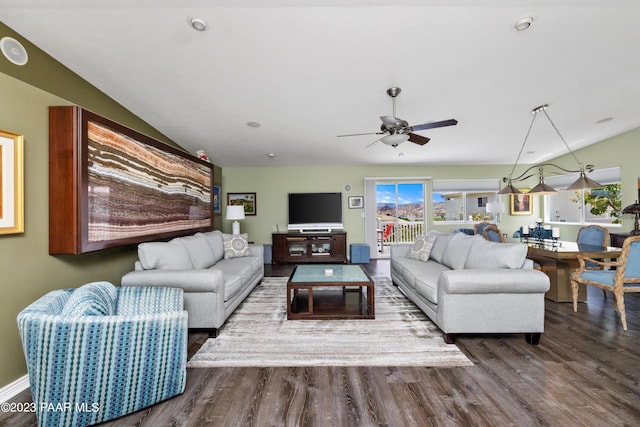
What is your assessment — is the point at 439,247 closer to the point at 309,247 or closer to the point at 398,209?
the point at 309,247

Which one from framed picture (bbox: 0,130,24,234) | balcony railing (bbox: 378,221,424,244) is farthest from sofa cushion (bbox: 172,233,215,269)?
balcony railing (bbox: 378,221,424,244)

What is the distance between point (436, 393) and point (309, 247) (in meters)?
4.62

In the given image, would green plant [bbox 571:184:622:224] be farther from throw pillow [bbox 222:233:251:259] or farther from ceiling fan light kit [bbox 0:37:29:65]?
ceiling fan light kit [bbox 0:37:29:65]

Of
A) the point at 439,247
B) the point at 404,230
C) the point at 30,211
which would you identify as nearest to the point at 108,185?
the point at 30,211

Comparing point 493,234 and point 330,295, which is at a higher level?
point 493,234

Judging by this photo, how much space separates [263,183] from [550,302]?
19.5 feet

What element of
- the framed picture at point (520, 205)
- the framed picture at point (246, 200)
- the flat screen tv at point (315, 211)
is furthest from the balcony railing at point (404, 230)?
the framed picture at point (246, 200)

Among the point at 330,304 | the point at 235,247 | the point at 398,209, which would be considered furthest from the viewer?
the point at 398,209

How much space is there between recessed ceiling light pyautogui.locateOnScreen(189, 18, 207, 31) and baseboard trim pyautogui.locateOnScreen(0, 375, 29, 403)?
2.87 m

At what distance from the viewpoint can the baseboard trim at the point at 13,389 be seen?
171 cm

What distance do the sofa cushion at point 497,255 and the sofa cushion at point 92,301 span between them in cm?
329

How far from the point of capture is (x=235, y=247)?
4340mm

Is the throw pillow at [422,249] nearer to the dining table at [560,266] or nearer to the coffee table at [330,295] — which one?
the coffee table at [330,295]

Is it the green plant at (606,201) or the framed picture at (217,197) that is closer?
the green plant at (606,201)
